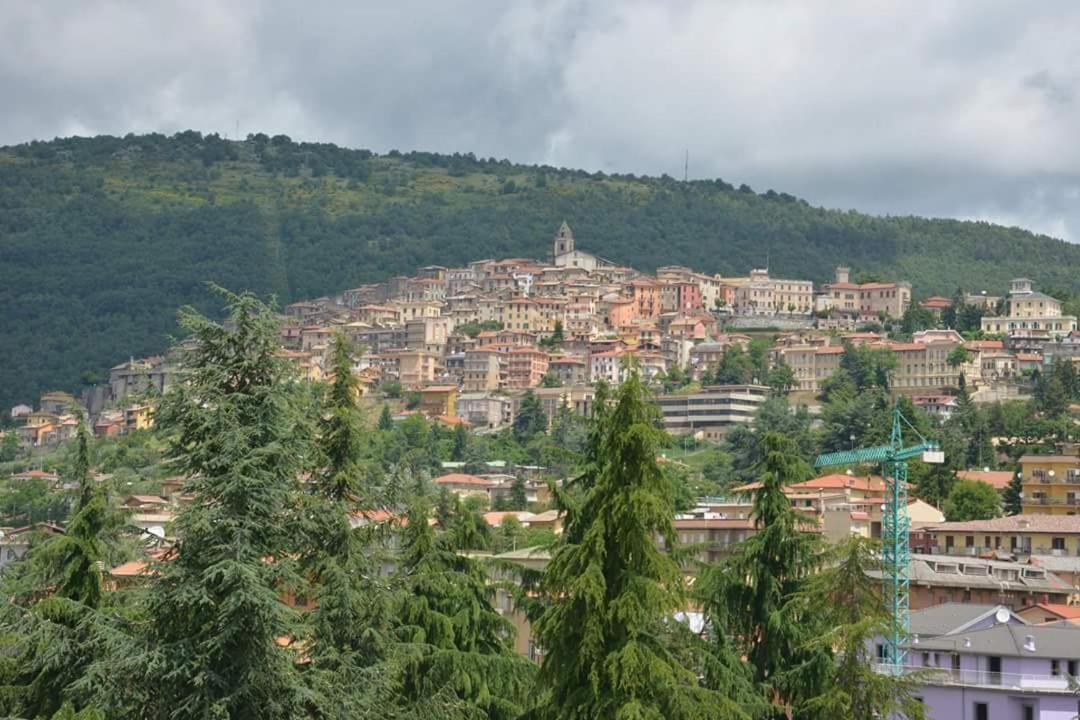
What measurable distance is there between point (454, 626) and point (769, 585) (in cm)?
561

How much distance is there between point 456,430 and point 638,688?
13381cm

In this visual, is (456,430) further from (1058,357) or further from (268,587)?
(268,587)

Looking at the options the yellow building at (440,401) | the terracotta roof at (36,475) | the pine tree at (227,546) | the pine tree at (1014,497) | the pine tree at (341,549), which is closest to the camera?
the pine tree at (227,546)

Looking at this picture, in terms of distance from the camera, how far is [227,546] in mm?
20312

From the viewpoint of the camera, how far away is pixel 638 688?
856 inches

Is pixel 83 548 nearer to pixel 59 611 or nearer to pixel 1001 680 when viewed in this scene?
pixel 59 611

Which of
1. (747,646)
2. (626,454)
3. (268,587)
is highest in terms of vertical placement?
(626,454)

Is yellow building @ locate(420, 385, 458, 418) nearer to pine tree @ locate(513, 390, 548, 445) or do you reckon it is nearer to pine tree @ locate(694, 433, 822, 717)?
pine tree @ locate(513, 390, 548, 445)

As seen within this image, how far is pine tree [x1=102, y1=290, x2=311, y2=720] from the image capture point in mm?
20172

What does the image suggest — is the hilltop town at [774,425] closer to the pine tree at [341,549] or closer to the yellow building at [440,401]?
the yellow building at [440,401]

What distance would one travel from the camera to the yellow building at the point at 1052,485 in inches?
3206

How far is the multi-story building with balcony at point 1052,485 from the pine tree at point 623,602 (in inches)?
2457

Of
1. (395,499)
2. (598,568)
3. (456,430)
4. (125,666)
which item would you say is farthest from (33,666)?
(456,430)

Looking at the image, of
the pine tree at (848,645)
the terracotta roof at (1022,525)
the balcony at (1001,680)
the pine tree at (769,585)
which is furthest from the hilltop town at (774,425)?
the pine tree at (848,645)
